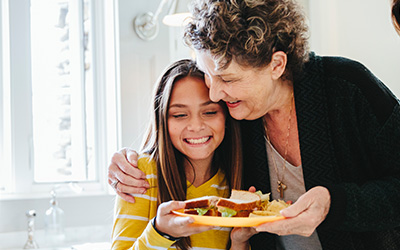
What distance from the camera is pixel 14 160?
2697 mm

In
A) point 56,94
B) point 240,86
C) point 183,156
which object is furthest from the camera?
point 56,94

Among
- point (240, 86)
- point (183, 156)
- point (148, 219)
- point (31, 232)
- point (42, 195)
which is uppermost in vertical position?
point (240, 86)

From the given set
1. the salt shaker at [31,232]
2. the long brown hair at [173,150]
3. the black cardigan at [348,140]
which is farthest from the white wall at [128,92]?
the black cardigan at [348,140]

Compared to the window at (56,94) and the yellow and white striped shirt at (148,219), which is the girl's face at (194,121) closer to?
the yellow and white striped shirt at (148,219)

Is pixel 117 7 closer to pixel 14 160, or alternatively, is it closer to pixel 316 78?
pixel 14 160

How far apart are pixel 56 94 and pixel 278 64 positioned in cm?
193

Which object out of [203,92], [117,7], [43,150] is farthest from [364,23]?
[43,150]

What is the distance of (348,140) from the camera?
1.40m

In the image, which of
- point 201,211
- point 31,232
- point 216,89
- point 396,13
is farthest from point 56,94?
point 396,13

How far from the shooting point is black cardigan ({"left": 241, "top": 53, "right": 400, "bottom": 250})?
1.32 meters

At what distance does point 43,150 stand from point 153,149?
1.55 metres

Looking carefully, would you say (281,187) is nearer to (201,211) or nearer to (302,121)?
(302,121)

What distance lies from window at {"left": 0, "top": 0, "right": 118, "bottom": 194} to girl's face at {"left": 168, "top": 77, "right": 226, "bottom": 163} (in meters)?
1.43

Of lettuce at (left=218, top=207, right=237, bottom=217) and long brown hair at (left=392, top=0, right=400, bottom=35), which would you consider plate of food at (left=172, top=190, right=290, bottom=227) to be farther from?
long brown hair at (left=392, top=0, right=400, bottom=35)
